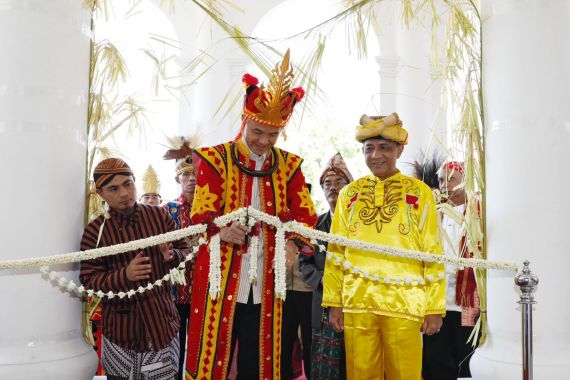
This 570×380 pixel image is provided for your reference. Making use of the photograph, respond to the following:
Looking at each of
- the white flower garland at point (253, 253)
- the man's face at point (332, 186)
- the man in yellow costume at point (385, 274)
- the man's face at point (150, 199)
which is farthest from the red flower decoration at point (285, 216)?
the man's face at point (150, 199)

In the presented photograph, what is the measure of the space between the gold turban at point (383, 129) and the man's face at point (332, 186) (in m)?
1.10

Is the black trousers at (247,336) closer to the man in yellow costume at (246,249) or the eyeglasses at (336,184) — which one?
the man in yellow costume at (246,249)

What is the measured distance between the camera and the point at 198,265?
10.5 ft

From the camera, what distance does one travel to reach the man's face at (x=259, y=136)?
10.5 feet

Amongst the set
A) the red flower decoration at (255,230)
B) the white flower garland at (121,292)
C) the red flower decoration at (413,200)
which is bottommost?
the white flower garland at (121,292)

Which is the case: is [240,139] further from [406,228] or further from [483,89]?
[483,89]

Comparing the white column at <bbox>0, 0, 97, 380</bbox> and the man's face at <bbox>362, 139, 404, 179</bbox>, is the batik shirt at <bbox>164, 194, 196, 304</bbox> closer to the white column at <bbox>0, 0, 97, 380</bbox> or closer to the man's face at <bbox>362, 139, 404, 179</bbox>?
the white column at <bbox>0, 0, 97, 380</bbox>

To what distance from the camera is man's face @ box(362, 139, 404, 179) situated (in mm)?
3443

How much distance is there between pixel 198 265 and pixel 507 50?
1.97 metres

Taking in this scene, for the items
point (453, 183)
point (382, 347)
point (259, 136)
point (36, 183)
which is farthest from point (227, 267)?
point (453, 183)

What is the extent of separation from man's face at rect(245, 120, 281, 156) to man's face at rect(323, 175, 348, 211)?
1368mm

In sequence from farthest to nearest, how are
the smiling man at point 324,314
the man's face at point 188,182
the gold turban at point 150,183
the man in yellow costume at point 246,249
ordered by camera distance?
1. the gold turban at point 150,183
2. the man's face at point 188,182
3. the smiling man at point 324,314
4. the man in yellow costume at point 246,249

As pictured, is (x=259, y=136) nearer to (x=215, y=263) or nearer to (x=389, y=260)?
(x=215, y=263)

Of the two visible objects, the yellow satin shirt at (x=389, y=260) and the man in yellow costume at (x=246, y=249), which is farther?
the yellow satin shirt at (x=389, y=260)
